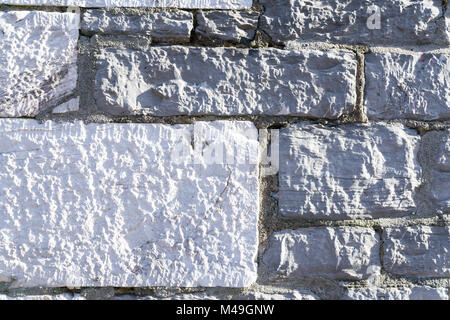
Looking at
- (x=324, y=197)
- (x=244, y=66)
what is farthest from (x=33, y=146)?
(x=324, y=197)

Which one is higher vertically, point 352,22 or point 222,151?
point 352,22

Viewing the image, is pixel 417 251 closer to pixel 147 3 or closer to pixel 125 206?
pixel 125 206

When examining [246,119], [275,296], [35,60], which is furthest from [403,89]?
[35,60]

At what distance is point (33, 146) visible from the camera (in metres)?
1.38

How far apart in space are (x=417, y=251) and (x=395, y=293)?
0.42ft

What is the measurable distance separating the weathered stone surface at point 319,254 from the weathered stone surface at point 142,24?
24.1 inches

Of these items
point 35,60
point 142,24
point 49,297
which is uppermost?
point 142,24

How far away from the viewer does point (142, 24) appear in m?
1.41

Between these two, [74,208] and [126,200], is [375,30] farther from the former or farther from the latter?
[74,208]

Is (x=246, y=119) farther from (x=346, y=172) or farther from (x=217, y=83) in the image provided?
(x=346, y=172)

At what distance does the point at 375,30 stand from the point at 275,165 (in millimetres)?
469

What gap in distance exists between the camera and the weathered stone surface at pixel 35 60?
1.39 metres
